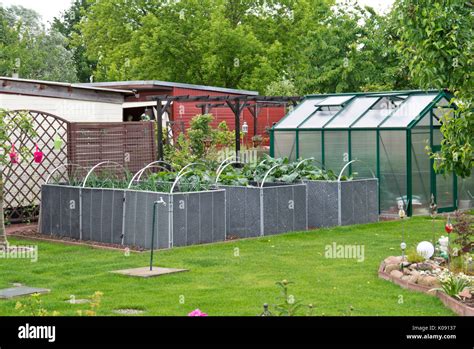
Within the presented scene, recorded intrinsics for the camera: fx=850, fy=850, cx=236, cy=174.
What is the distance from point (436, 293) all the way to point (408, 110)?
33.3ft

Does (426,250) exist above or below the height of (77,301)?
above

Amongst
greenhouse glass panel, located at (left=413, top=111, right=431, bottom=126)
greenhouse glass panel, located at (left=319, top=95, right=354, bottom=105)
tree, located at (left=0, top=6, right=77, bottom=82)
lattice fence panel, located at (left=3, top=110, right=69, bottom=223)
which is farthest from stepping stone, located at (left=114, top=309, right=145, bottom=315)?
tree, located at (left=0, top=6, right=77, bottom=82)

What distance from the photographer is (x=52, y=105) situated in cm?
1997

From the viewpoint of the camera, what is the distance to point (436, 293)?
31.4 feet

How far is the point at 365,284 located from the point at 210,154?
609 inches

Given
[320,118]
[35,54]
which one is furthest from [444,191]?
[35,54]

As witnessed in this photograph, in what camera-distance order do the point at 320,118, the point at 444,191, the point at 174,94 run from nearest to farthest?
1. the point at 444,191
2. the point at 320,118
3. the point at 174,94

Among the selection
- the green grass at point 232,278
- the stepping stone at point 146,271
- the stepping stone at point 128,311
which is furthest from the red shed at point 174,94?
the stepping stone at point 128,311

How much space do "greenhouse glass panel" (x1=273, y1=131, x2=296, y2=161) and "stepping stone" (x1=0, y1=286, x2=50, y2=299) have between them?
1164 cm

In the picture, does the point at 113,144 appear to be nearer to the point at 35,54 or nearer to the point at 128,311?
the point at 128,311
